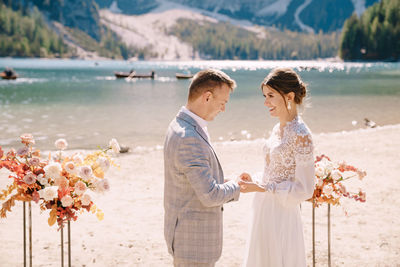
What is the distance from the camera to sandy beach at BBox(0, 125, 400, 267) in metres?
6.50

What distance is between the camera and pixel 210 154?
3.17 metres

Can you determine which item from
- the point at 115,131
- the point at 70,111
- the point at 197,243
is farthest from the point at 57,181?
the point at 70,111

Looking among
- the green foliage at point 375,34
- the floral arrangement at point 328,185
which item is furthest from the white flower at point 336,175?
the green foliage at point 375,34

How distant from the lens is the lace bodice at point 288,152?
3754 mm

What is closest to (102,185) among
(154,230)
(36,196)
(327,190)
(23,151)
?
(36,196)

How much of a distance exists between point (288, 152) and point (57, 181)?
2027 mm

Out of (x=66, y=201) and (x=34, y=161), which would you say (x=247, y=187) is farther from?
(x=34, y=161)

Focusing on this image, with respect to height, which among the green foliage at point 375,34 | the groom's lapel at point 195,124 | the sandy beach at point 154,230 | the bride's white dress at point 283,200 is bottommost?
the sandy beach at point 154,230

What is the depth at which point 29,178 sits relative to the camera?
11.6 ft

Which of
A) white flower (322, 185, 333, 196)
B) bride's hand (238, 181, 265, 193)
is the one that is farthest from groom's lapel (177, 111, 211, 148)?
white flower (322, 185, 333, 196)

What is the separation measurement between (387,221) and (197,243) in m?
5.75

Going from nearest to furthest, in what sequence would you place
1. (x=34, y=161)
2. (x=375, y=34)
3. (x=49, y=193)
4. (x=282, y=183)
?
1. (x=49, y=193)
2. (x=34, y=161)
3. (x=282, y=183)
4. (x=375, y=34)

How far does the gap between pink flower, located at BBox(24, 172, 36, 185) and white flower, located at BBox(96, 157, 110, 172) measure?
538mm

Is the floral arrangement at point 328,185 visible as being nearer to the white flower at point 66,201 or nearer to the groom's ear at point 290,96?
the groom's ear at point 290,96
